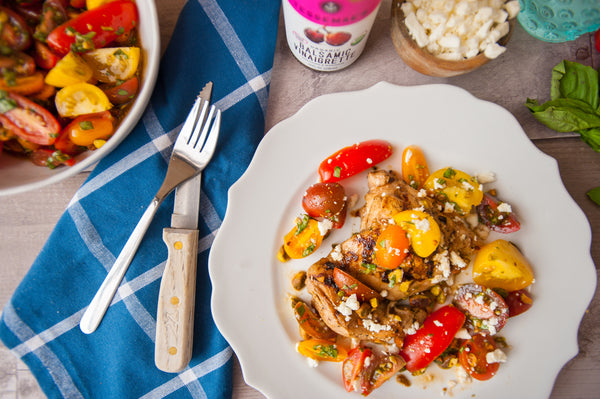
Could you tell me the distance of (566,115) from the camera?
86.7 inches

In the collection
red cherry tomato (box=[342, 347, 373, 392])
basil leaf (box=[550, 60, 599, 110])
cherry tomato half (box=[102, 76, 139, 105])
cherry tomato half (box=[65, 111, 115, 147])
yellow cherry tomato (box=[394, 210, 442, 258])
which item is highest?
cherry tomato half (box=[102, 76, 139, 105])

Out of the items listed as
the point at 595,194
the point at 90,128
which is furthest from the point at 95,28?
the point at 595,194

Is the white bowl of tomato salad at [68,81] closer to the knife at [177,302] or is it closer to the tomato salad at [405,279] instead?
the knife at [177,302]

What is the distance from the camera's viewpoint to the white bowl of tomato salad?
1717mm

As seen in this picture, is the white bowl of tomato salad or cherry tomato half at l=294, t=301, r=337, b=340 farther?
cherry tomato half at l=294, t=301, r=337, b=340

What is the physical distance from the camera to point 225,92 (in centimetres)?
233

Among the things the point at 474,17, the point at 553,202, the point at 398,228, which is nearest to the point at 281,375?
the point at 398,228

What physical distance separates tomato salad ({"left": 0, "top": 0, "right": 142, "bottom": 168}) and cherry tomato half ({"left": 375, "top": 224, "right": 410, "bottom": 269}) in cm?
145

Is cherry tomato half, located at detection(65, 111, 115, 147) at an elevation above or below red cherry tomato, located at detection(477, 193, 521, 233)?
above

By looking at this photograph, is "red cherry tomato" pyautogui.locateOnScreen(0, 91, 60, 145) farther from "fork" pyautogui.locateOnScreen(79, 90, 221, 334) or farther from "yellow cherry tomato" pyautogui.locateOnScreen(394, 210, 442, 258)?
"yellow cherry tomato" pyautogui.locateOnScreen(394, 210, 442, 258)

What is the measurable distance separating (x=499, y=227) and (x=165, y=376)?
6.74 ft

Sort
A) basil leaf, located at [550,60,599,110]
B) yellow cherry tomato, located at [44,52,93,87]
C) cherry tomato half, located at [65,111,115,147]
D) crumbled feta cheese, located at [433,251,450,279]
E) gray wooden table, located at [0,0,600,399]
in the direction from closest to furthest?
yellow cherry tomato, located at [44,52,93,87] → cherry tomato half, located at [65,111,115,147] → crumbled feta cheese, located at [433,251,450,279] → basil leaf, located at [550,60,599,110] → gray wooden table, located at [0,0,600,399]

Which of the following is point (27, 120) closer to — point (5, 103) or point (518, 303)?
point (5, 103)

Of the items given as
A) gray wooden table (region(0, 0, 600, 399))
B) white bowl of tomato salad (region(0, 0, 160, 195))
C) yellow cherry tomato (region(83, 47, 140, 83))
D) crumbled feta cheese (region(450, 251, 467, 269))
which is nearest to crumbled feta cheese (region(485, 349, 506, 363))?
crumbled feta cheese (region(450, 251, 467, 269))
